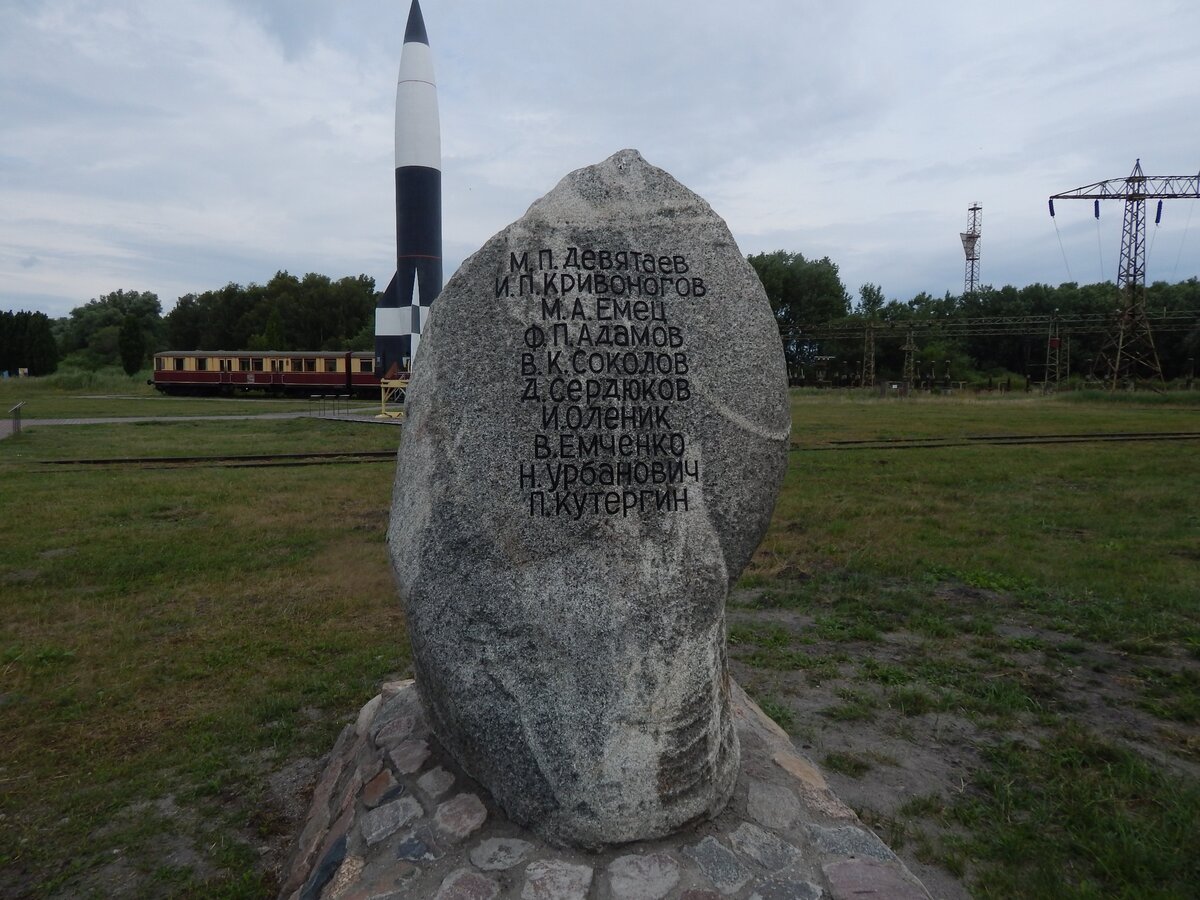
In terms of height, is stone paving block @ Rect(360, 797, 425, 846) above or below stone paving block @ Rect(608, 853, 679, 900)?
above

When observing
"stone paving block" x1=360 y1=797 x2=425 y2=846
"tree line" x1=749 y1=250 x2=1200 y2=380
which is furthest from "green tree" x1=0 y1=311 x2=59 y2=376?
"stone paving block" x1=360 y1=797 x2=425 y2=846

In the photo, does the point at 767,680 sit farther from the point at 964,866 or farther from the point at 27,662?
the point at 27,662

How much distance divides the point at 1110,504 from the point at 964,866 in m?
8.81

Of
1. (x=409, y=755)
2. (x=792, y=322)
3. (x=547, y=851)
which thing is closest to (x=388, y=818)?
(x=409, y=755)

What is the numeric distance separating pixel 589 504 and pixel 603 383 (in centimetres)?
50

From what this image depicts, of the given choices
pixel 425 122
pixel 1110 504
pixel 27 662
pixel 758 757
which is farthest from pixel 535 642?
pixel 425 122

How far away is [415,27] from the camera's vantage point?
23.6 m

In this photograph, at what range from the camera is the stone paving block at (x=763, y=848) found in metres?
3.09

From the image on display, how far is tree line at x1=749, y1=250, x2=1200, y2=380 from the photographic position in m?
50.4

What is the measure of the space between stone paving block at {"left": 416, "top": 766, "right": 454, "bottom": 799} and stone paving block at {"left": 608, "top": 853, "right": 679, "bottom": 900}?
81 centimetres

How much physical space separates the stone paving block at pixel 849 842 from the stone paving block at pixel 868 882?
44 millimetres

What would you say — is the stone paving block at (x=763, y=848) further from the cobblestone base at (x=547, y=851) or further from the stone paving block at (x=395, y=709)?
the stone paving block at (x=395, y=709)

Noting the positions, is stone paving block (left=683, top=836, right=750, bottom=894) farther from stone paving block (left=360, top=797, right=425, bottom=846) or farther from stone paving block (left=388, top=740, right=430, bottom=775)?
stone paving block (left=388, top=740, right=430, bottom=775)

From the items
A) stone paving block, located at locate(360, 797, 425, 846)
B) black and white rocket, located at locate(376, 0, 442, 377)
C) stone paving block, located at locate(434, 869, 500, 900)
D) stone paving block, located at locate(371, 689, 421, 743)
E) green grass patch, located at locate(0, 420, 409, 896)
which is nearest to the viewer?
stone paving block, located at locate(434, 869, 500, 900)
